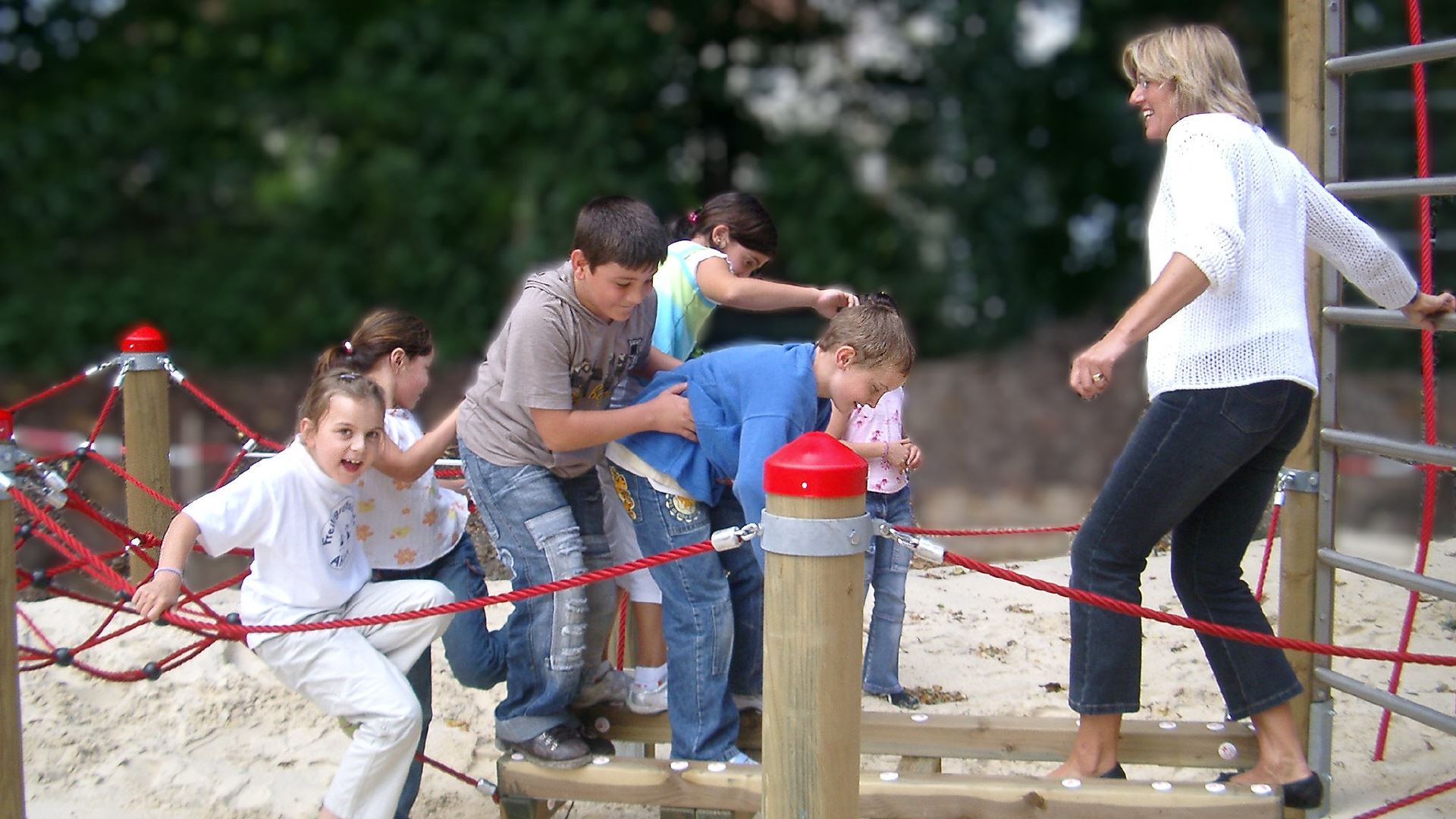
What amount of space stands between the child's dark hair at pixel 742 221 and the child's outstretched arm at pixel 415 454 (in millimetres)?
880

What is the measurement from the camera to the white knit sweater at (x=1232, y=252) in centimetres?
292

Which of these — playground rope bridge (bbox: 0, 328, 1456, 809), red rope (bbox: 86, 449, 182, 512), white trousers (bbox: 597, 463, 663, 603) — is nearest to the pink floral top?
playground rope bridge (bbox: 0, 328, 1456, 809)

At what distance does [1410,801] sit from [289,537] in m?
2.82

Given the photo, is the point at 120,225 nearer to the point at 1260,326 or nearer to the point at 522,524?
the point at 522,524

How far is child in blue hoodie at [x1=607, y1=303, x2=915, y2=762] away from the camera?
10.4 feet

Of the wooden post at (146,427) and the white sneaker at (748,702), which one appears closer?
the white sneaker at (748,702)

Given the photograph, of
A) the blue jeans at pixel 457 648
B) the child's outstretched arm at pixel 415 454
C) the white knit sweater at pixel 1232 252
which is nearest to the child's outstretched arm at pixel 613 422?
the child's outstretched arm at pixel 415 454

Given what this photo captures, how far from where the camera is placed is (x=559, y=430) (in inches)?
127

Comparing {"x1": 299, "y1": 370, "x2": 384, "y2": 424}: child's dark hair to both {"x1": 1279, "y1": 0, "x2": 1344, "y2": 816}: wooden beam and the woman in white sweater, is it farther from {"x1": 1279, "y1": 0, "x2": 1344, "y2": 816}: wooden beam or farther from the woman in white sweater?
{"x1": 1279, "y1": 0, "x2": 1344, "y2": 816}: wooden beam

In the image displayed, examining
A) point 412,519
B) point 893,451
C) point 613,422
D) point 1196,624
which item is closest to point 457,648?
point 412,519

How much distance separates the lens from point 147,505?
499 centimetres

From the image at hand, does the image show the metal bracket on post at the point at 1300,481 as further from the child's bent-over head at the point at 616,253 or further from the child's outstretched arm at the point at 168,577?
the child's outstretched arm at the point at 168,577

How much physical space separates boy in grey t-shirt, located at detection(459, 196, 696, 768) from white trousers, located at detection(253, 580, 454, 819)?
11.1 inches

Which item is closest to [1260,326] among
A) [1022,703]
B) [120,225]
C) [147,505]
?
[1022,703]
